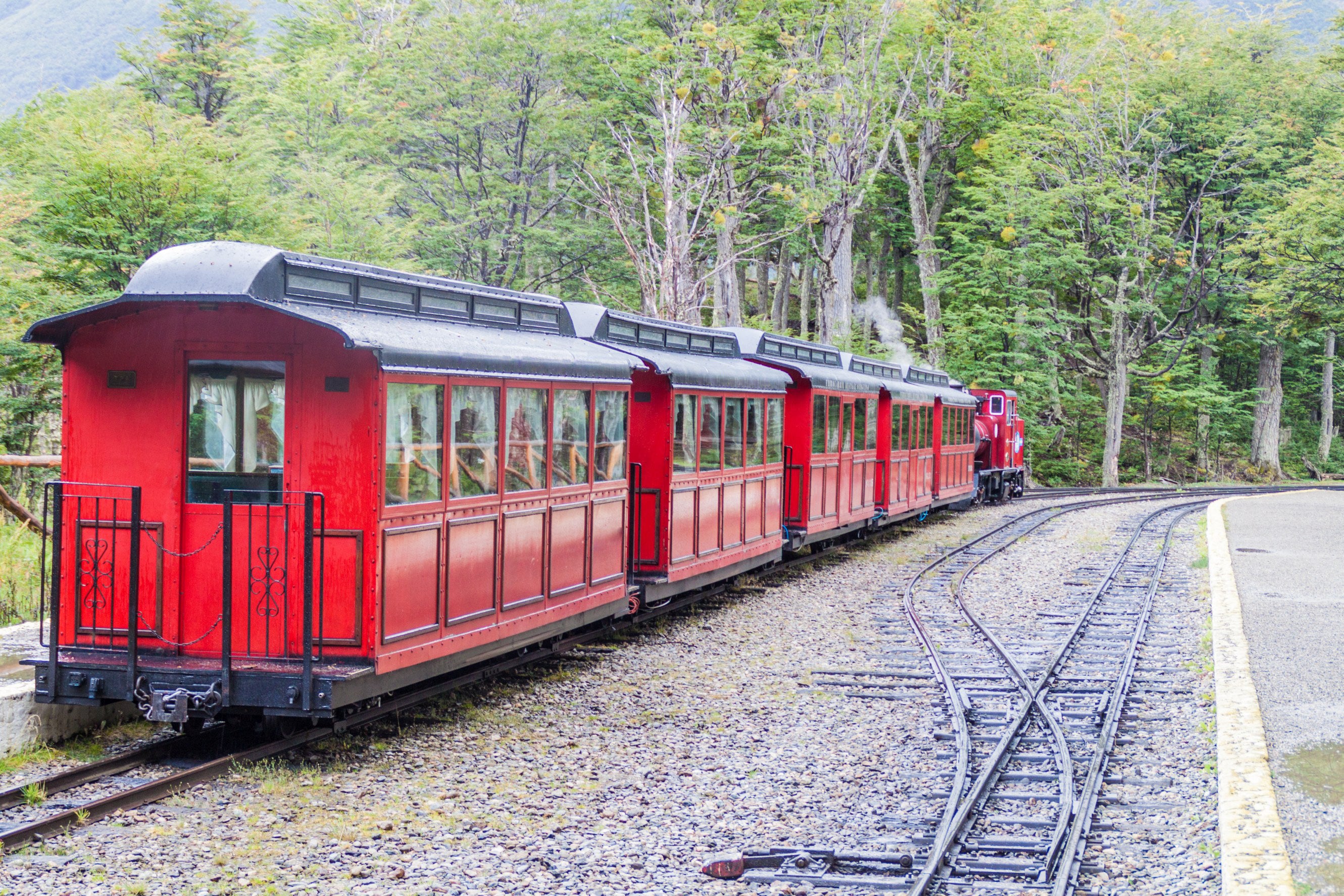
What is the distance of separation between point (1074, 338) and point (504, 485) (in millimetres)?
38316

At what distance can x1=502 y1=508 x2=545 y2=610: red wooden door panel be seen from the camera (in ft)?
29.1

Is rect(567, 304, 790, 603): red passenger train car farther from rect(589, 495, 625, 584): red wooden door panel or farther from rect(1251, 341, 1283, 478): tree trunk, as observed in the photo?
rect(1251, 341, 1283, 478): tree trunk

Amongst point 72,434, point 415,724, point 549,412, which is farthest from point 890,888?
point 72,434

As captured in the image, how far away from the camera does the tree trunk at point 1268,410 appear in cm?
4194

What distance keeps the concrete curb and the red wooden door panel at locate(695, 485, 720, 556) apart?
5.37m

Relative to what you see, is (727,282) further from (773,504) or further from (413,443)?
(413,443)

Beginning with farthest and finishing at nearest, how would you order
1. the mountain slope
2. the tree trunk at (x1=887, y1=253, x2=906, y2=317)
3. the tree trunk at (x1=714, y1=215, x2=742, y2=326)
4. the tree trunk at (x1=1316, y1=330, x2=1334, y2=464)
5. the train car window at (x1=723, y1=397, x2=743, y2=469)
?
the mountain slope < the tree trunk at (x1=887, y1=253, x2=906, y2=317) < the tree trunk at (x1=1316, y1=330, x2=1334, y2=464) < the tree trunk at (x1=714, y1=215, x2=742, y2=326) < the train car window at (x1=723, y1=397, x2=743, y2=469)

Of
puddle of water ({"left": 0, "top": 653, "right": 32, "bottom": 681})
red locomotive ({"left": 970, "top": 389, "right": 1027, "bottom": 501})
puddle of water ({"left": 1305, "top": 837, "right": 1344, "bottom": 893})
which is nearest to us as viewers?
puddle of water ({"left": 1305, "top": 837, "right": 1344, "bottom": 893})

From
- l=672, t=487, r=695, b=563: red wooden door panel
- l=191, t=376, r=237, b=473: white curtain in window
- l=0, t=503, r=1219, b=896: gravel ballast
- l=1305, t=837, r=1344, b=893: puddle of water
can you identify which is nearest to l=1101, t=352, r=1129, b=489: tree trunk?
l=0, t=503, r=1219, b=896: gravel ballast

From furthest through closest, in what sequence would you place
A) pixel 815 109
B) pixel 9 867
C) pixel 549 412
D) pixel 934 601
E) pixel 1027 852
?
pixel 815 109, pixel 934 601, pixel 549 412, pixel 1027 852, pixel 9 867

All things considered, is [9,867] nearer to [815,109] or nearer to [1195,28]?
[815,109]

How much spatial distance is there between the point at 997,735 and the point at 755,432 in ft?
21.6

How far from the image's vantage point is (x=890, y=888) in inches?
227

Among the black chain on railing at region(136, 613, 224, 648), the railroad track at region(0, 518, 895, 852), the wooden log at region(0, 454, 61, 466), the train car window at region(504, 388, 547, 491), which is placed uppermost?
the train car window at region(504, 388, 547, 491)
